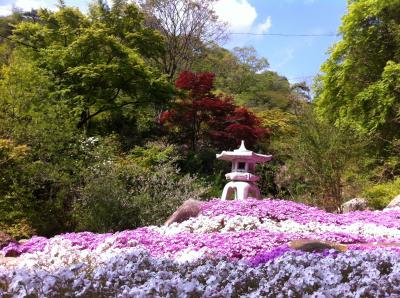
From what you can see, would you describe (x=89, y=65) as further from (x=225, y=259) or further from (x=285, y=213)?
(x=225, y=259)

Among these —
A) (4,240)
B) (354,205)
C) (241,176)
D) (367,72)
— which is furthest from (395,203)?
(4,240)

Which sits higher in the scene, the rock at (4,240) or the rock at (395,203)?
the rock at (395,203)

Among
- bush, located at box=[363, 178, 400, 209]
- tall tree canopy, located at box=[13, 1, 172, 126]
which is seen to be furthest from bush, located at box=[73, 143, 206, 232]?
bush, located at box=[363, 178, 400, 209]

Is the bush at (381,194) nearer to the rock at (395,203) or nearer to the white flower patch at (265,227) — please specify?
the rock at (395,203)

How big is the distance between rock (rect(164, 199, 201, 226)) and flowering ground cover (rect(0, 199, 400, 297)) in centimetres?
18

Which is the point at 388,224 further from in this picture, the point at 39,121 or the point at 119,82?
the point at 119,82

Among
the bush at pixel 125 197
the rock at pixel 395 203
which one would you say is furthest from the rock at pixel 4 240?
the rock at pixel 395 203

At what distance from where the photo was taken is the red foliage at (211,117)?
17578 millimetres

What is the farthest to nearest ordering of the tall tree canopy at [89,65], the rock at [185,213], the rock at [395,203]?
1. the tall tree canopy at [89,65]
2. the rock at [395,203]
3. the rock at [185,213]

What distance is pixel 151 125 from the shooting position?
800 inches

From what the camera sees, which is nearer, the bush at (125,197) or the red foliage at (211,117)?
the bush at (125,197)

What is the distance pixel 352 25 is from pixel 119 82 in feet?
29.4

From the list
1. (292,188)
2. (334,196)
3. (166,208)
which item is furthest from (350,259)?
(292,188)

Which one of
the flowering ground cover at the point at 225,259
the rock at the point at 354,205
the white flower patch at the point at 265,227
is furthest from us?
the rock at the point at 354,205
